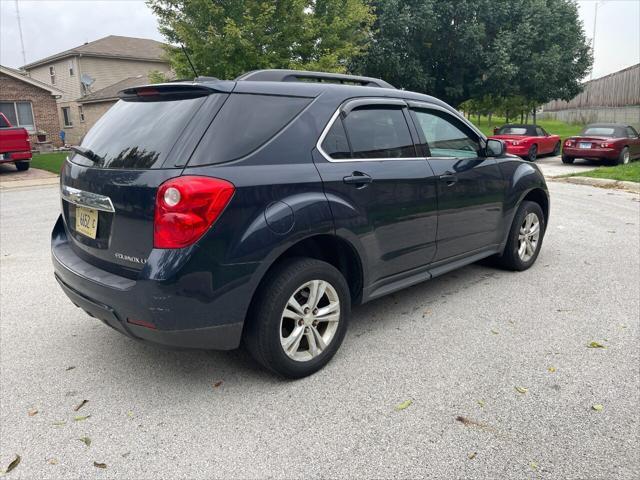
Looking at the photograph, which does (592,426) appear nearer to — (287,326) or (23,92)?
(287,326)

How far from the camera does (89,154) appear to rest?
10.6 ft

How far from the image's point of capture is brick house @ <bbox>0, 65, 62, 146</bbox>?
82.0 ft

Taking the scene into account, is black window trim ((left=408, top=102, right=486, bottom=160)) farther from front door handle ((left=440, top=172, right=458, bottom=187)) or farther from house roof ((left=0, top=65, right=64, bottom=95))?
house roof ((left=0, top=65, right=64, bottom=95))

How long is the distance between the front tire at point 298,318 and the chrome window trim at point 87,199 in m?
0.98

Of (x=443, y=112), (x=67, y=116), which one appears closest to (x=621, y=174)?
(x=443, y=112)

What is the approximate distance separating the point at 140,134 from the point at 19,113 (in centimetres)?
2741

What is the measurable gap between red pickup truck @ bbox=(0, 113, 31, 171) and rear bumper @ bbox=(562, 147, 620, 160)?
17799 mm

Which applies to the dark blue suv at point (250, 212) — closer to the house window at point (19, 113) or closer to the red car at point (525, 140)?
the red car at point (525, 140)

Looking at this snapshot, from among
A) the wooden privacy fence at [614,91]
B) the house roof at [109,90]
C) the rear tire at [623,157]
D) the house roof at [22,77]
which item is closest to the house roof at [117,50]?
the house roof at [109,90]

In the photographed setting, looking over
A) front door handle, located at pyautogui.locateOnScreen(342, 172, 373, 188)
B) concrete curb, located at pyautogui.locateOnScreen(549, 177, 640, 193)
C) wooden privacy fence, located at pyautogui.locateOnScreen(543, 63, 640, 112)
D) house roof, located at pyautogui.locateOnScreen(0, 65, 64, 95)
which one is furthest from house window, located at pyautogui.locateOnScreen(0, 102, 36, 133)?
wooden privacy fence, located at pyautogui.locateOnScreen(543, 63, 640, 112)

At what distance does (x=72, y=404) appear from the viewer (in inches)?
116

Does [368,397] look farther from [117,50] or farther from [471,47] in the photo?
[117,50]

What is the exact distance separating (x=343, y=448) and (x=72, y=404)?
1572mm

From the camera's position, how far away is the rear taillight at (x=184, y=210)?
8.60ft
